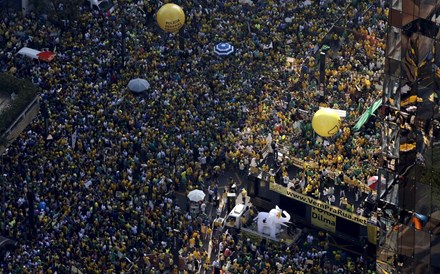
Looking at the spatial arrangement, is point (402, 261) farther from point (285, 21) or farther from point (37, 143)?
point (285, 21)

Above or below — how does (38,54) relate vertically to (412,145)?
above

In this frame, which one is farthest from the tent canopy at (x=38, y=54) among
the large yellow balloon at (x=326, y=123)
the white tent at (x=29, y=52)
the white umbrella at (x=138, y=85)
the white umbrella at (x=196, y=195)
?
the large yellow balloon at (x=326, y=123)

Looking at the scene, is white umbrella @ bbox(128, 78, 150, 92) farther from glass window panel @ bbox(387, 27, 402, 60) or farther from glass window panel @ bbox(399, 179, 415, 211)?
glass window panel @ bbox(399, 179, 415, 211)

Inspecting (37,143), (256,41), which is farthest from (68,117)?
(256,41)

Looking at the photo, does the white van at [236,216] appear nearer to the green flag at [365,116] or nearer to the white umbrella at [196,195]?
the white umbrella at [196,195]

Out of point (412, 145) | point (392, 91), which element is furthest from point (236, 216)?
point (412, 145)

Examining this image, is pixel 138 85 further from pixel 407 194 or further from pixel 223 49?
pixel 407 194

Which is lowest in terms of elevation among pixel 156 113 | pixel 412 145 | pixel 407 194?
pixel 407 194

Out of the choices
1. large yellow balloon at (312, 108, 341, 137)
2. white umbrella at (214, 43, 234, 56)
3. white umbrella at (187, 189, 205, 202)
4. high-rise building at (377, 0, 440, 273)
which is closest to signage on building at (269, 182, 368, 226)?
white umbrella at (187, 189, 205, 202)
